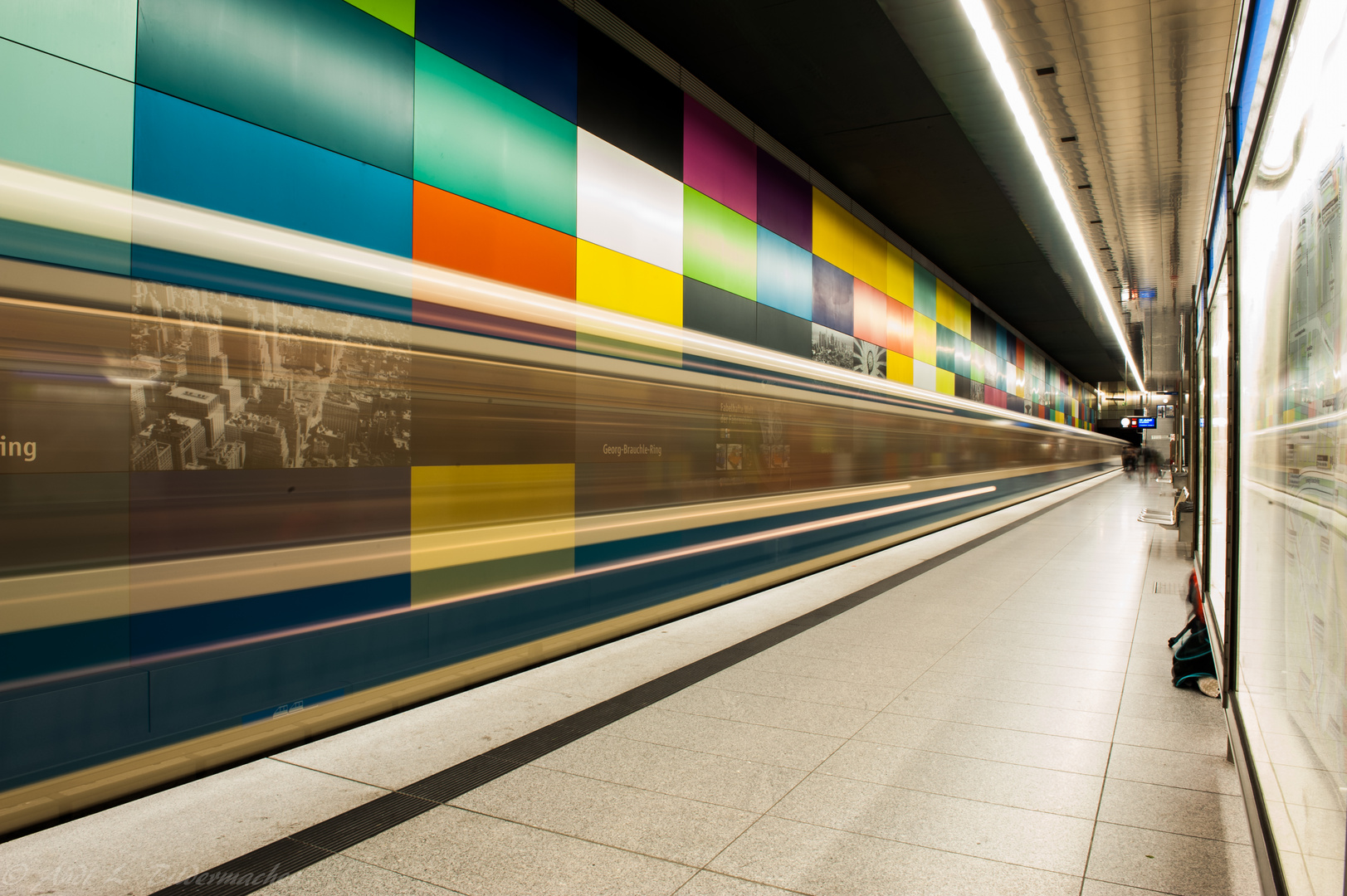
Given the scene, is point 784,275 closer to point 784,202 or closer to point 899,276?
point 784,202

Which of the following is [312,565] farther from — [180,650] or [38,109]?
[38,109]

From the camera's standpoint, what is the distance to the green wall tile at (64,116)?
254cm

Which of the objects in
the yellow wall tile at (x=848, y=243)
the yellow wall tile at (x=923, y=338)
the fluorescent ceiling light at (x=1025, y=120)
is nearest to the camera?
the fluorescent ceiling light at (x=1025, y=120)

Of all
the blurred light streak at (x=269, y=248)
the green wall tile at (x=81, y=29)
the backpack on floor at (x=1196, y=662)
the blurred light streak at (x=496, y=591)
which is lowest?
the backpack on floor at (x=1196, y=662)

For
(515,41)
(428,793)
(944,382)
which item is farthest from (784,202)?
(428,793)

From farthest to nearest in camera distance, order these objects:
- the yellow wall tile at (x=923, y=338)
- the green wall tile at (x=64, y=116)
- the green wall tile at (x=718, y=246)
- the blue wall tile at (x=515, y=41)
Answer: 1. the yellow wall tile at (x=923, y=338)
2. the green wall tile at (x=718, y=246)
3. the blue wall tile at (x=515, y=41)
4. the green wall tile at (x=64, y=116)

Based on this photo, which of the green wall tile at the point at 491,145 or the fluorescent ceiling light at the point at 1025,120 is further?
the fluorescent ceiling light at the point at 1025,120

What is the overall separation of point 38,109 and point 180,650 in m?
1.93

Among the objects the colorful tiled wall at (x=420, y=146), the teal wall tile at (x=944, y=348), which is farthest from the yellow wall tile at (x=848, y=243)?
the teal wall tile at (x=944, y=348)

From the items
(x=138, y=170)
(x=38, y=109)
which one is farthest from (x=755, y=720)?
(x=38, y=109)

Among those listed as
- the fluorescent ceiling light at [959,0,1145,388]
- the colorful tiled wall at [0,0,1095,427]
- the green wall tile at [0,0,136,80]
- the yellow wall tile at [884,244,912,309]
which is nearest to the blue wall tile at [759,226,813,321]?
the colorful tiled wall at [0,0,1095,427]

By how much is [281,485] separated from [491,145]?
8.76 feet

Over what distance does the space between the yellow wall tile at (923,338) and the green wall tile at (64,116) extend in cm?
1041

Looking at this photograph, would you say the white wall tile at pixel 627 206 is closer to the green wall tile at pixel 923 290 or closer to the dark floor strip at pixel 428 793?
the dark floor strip at pixel 428 793
